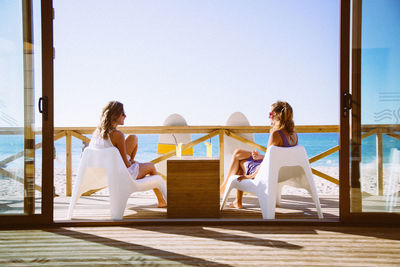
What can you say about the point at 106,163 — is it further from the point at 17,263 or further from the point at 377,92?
the point at 377,92

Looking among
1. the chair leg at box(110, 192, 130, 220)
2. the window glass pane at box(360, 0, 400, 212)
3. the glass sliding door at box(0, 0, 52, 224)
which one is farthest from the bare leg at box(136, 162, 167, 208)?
the window glass pane at box(360, 0, 400, 212)

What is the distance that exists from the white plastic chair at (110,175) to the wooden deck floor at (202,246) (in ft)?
1.04

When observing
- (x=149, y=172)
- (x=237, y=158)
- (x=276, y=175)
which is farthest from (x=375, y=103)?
(x=149, y=172)

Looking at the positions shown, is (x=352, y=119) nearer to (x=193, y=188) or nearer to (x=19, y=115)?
(x=193, y=188)

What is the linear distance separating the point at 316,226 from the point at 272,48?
68.4 feet

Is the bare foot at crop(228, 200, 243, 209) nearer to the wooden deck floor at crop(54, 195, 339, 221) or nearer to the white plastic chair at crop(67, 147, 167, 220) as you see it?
the wooden deck floor at crop(54, 195, 339, 221)

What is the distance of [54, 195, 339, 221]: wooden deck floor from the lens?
337 centimetres

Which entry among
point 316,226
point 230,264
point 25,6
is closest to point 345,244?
point 316,226

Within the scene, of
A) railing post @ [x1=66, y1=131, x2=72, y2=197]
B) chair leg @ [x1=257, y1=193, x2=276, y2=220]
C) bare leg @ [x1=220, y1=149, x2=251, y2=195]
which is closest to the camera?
chair leg @ [x1=257, y1=193, x2=276, y2=220]

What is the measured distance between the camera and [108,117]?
337 centimetres

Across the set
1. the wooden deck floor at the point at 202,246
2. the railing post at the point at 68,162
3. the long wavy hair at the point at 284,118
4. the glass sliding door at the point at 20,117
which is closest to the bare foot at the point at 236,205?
the wooden deck floor at the point at 202,246

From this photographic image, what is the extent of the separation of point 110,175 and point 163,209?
2.75 ft

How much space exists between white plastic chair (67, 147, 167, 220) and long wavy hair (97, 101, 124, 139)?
185 millimetres

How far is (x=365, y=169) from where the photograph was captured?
282cm
